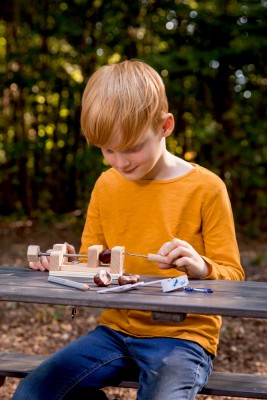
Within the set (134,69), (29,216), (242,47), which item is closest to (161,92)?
(134,69)

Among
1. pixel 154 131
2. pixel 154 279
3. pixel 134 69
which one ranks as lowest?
pixel 154 279

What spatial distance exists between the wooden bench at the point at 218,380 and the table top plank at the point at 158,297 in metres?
0.51

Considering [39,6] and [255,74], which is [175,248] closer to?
[255,74]

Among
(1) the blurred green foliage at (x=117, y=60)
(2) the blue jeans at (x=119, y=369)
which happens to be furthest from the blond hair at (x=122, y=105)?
(1) the blurred green foliage at (x=117, y=60)

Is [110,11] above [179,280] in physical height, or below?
above

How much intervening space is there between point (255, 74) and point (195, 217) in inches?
193

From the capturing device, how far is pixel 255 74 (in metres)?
7.58

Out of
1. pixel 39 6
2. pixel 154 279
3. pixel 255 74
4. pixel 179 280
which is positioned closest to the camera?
pixel 179 280

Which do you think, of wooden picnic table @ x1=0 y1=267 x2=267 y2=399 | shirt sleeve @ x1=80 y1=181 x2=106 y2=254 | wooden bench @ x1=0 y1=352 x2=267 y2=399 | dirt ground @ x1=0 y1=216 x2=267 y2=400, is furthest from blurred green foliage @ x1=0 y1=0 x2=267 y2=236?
wooden picnic table @ x1=0 y1=267 x2=267 y2=399

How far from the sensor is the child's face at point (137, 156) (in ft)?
9.11

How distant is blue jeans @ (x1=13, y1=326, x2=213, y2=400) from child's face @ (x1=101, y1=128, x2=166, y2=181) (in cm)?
61


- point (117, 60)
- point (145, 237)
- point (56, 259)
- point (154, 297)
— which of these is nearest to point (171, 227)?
point (145, 237)

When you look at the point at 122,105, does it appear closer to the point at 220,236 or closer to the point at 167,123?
the point at 167,123

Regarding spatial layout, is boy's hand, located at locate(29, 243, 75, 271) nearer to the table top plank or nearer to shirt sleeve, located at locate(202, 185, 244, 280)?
the table top plank
